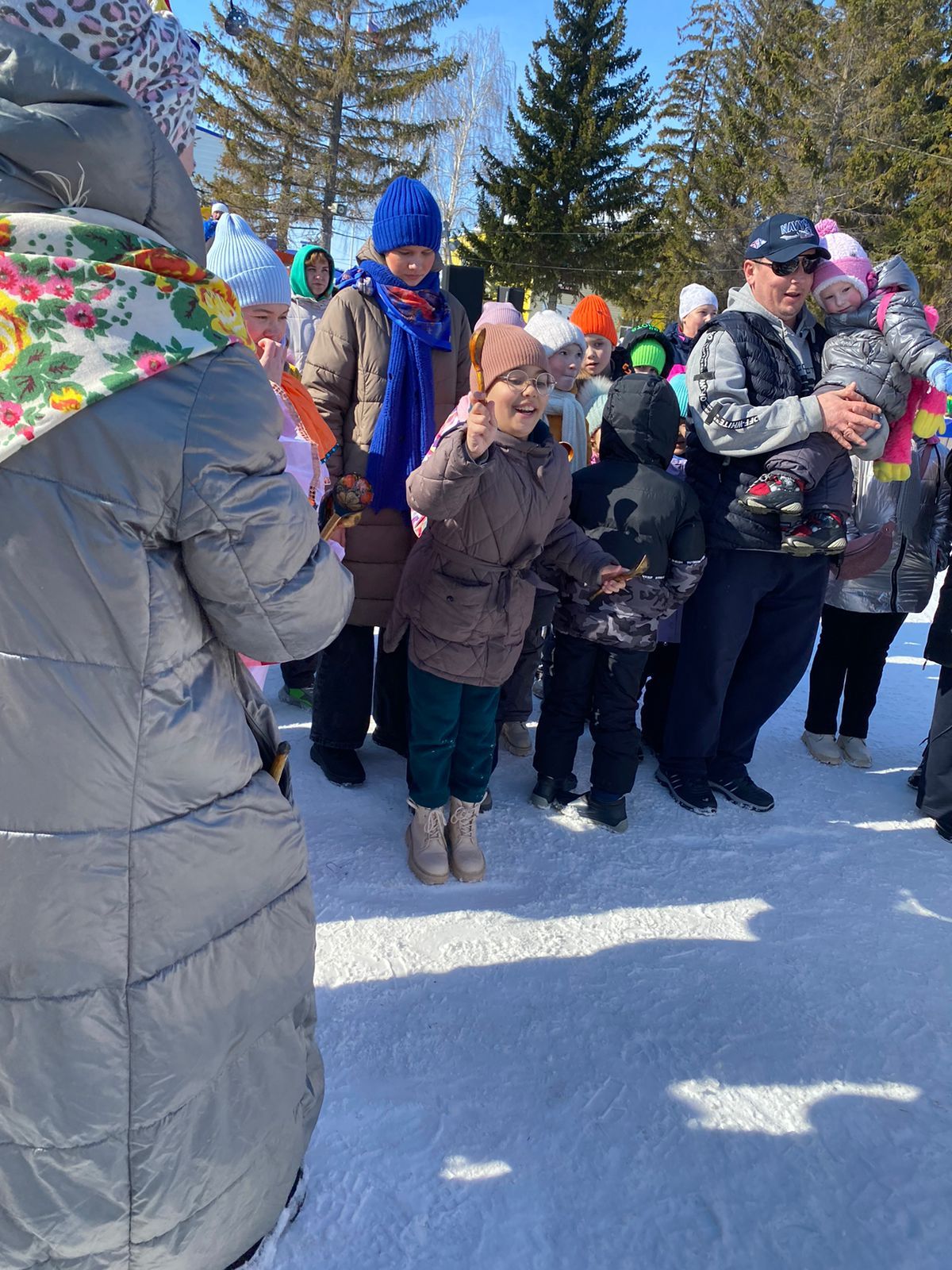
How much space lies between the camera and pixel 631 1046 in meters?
2.09

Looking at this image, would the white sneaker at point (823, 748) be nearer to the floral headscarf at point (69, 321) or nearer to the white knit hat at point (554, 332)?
the white knit hat at point (554, 332)

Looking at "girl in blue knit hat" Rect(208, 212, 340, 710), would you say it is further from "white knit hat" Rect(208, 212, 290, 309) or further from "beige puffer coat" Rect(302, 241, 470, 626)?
"beige puffer coat" Rect(302, 241, 470, 626)

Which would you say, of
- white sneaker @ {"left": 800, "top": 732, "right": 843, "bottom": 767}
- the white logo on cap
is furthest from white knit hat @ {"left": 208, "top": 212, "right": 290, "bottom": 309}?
white sneaker @ {"left": 800, "top": 732, "right": 843, "bottom": 767}

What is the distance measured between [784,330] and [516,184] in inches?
918

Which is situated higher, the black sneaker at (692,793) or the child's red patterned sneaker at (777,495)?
the child's red patterned sneaker at (777,495)

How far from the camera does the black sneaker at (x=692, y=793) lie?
3.31 meters

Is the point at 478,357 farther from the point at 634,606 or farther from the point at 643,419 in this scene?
the point at 634,606

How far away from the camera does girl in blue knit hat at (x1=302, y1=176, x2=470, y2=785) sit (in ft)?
9.38

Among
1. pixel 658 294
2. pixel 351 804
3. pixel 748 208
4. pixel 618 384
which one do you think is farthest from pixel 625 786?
pixel 748 208

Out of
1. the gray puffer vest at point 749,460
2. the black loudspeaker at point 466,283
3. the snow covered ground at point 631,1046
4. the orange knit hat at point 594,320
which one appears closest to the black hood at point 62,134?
the snow covered ground at point 631,1046

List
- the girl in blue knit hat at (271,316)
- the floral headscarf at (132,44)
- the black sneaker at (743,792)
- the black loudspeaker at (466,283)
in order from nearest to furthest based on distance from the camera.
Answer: the floral headscarf at (132,44)
the girl in blue knit hat at (271,316)
the black sneaker at (743,792)
the black loudspeaker at (466,283)

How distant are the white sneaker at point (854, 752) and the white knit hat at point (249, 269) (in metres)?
3.14

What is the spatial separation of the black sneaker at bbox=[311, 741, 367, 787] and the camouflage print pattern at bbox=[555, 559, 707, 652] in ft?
3.24

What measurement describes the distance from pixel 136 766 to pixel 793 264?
2.79m
